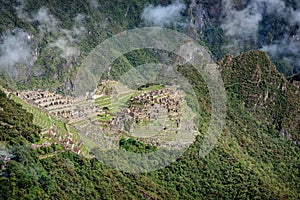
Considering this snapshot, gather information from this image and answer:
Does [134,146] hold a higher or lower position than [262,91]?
lower

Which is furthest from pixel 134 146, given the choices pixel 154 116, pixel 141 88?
pixel 141 88

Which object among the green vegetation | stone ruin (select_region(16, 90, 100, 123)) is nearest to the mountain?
the green vegetation

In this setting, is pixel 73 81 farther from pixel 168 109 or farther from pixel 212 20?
pixel 212 20

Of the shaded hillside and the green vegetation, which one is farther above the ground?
the shaded hillside

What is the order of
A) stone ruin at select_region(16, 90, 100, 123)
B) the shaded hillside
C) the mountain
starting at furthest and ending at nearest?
the shaded hillside < stone ruin at select_region(16, 90, 100, 123) < the mountain

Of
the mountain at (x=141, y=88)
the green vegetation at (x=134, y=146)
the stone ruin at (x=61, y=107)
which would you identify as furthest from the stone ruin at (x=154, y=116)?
the stone ruin at (x=61, y=107)

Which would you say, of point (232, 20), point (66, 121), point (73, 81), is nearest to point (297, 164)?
point (66, 121)

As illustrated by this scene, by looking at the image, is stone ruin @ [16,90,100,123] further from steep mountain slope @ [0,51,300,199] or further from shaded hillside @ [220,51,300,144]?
shaded hillside @ [220,51,300,144]

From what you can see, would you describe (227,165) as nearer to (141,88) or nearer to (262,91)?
(141,88)

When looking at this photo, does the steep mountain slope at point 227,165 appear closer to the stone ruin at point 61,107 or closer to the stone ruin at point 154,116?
the stone ruin at point 154,116
